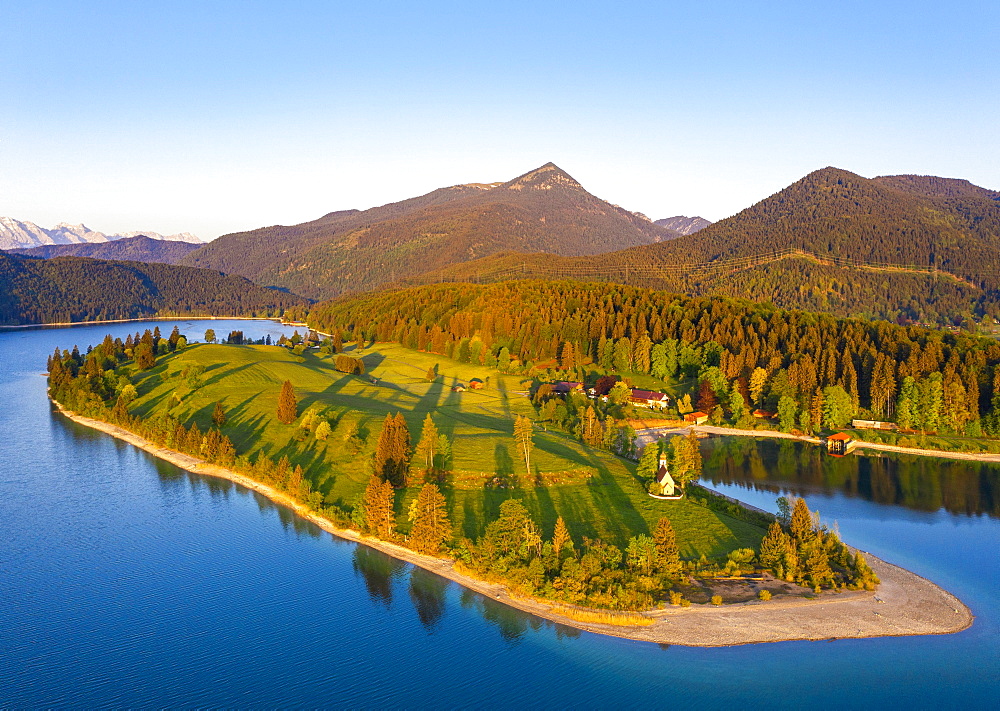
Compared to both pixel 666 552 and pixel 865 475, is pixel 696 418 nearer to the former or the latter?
pixel 865 475

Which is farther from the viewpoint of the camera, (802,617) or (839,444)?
(839,444)

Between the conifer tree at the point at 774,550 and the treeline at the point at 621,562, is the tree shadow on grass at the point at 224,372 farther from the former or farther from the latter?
the conifer tree at the point at 774,550

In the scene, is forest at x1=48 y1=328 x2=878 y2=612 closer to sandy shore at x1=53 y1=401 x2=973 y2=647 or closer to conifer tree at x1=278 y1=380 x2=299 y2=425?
sandy shore at x1=53 y1=401 x2=973 y2=647

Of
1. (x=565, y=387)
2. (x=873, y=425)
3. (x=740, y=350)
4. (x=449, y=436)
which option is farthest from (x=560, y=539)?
(x=740, y=350)

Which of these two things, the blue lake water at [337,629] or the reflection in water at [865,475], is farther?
the reflection in water at [865,475]

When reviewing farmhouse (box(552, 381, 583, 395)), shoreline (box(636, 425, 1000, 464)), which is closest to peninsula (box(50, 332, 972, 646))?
shoreline (box(636, 425, 1000, 464))

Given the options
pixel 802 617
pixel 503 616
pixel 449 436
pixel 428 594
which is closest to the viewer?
pixel 802 617

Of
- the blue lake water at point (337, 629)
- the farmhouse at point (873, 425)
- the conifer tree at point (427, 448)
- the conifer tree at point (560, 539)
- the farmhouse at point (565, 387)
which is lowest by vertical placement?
the blue lake water at point (337, 629)

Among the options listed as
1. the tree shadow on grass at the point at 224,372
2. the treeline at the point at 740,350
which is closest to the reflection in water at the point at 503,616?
the treeline at the point at 740,350

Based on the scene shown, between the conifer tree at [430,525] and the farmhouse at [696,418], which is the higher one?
the farmhouse at [696,418]
